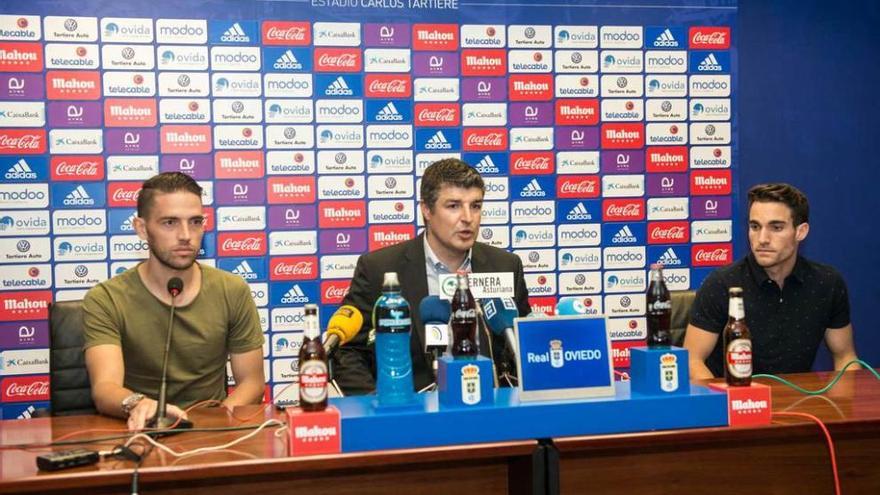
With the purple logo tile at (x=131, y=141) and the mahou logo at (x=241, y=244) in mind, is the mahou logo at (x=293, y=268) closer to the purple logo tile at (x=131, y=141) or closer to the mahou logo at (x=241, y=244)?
the mahou logo at (x=241, y=244)

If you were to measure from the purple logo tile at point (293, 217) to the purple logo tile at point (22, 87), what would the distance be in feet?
→ 3.84

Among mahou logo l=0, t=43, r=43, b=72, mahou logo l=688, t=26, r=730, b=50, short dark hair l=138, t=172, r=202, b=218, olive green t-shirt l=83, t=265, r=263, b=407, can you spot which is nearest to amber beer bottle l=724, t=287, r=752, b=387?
olive green t-shirt l=83, t=265, r=263, b=407

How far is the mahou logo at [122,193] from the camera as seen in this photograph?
400 cm

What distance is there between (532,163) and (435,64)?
71cm

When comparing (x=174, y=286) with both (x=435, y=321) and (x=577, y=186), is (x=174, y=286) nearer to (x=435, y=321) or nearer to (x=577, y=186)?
(x=435, y=321)

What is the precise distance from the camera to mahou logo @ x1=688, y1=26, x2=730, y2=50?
4.57 m

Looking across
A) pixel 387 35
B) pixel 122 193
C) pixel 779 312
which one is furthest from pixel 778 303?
pixel 122 193

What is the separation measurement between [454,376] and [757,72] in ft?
11.5

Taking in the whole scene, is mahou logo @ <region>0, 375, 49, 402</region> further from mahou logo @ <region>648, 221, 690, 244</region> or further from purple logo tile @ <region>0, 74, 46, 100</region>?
mahou logo @ <region>648, 221, 690, 244</region>

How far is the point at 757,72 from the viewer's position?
468cm

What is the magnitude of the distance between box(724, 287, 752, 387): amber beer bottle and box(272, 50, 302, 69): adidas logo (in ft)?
8.90

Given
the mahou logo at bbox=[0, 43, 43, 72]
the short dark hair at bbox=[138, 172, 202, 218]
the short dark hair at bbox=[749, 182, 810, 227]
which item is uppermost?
the mahou logo at bbox=[0, 43, 43, 72]


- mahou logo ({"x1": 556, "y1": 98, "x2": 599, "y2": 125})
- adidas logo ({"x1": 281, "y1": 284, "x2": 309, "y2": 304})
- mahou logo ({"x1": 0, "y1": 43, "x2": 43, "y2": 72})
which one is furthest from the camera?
mahou logo ({"x1": 556, "y1": 98, "x2": 599, "y2": 125})

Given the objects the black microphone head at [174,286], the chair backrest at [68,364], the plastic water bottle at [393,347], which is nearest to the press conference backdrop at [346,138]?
the chair backrest at [68,364]
